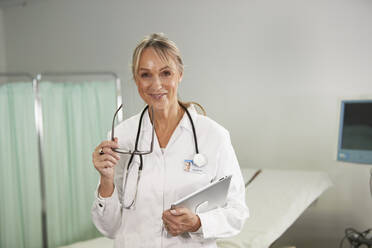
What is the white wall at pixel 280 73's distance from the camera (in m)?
2.50

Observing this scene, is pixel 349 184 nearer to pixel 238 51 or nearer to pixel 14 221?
pixel 238 51

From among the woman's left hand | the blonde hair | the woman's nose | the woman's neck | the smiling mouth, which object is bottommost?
the woman's left hand

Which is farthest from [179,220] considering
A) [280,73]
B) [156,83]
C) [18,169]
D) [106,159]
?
[280,73]

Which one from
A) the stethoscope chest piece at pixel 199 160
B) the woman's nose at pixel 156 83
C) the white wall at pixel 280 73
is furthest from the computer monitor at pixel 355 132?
the woman's nose at pixel 156 83

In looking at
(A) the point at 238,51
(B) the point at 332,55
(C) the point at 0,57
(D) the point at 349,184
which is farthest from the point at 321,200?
(C) the point at 0,57

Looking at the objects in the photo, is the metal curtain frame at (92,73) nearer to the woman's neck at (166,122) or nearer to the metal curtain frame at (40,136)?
the metal curtain frame at (40,136)

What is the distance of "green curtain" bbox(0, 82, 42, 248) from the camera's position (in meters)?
2.12

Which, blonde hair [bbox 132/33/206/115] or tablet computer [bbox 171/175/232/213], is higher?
blonde hair [bbox 132/33/206/115]

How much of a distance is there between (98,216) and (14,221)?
1517 mm

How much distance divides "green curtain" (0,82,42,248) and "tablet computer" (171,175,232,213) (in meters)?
1.58

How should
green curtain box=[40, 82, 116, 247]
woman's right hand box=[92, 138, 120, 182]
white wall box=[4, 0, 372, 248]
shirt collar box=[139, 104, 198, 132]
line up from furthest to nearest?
white wall box=[4, 0, 372, 248]
green curtain box=[40, 82, 116, 247]
shirt collar box=[139, 104, 198, 132]
woman's right hand box=[92, 138, 120, 182]

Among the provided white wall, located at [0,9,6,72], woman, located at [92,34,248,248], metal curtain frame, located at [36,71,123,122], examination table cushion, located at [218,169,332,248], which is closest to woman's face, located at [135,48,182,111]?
woman, located at [92,34,248,248]

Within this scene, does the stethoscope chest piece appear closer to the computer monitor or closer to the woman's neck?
the woman's neck

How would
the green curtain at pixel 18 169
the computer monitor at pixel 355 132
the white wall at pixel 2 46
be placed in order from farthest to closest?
the white wall at pixel 2 46 < the green curtain at pixel 18 169 < the computer monitor at pixel 355 132
